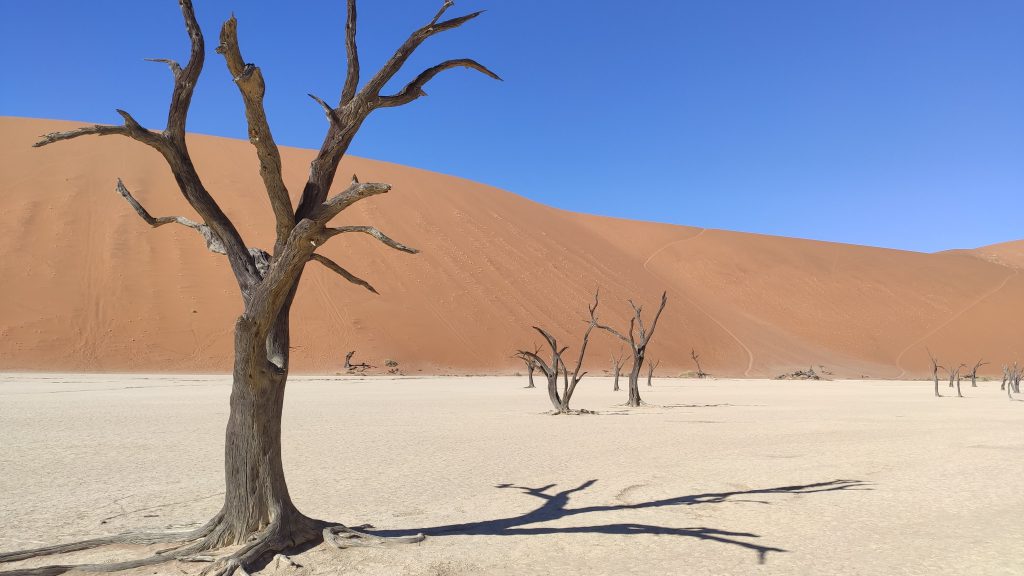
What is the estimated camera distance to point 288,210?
471cm

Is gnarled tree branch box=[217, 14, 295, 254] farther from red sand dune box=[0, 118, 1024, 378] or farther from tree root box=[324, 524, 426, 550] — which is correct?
red sand dune box=[0, 118, 1024, 378]

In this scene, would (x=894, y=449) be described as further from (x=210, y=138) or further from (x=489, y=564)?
(x=210, y=138)

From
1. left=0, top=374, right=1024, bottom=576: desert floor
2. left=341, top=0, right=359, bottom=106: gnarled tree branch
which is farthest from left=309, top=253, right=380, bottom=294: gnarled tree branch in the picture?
left=0, top=374, right=1024, bottom=576: desert floor

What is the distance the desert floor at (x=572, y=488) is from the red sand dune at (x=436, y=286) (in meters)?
24.2

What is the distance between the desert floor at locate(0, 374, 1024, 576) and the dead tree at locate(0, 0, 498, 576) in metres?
0.25

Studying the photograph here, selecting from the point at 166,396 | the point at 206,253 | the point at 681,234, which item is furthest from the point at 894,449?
the point at 681,234

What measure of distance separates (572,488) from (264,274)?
4.04 m

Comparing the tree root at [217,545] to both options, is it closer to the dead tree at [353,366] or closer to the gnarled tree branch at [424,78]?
the gnarled tree branch at [424,78]

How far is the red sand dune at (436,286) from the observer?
38375 millimetres

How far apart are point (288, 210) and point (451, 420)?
10.8 metres

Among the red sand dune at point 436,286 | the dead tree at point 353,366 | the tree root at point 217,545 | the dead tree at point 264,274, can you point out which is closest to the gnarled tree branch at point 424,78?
the dead tree at point 264,274

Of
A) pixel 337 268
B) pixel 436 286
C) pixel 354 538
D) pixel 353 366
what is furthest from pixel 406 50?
pixel 436 286

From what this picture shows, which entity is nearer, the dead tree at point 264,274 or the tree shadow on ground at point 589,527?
the dead tree at point 264,274

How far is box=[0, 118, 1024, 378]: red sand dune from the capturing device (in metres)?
38.4
